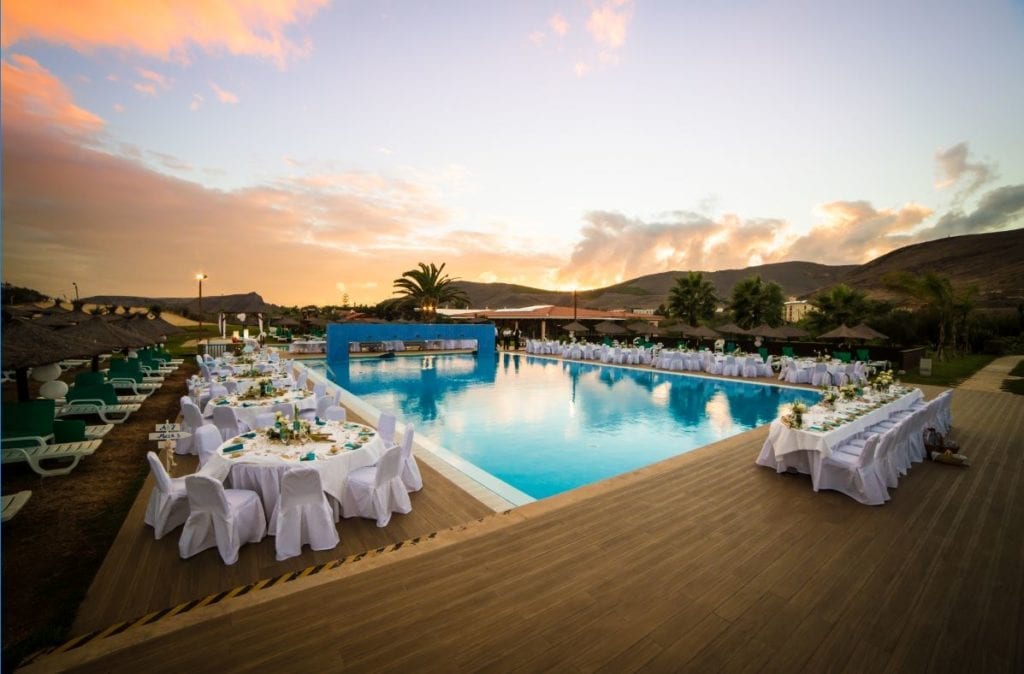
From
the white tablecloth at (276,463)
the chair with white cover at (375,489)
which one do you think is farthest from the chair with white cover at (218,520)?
the chair with white cover at (375,489)

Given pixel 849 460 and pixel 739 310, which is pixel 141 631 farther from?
pixel 739 310

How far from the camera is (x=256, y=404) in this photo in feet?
24.7

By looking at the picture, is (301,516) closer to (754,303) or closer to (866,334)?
(866,334)

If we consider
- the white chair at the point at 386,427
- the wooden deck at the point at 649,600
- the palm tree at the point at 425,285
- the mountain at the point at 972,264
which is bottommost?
the wooden deck at the point at 649,600

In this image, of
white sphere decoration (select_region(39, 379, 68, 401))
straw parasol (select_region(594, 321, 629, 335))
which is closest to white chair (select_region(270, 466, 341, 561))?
white sphere decoration (select_region(39, 379, 68, 401))

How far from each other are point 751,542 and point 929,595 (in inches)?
49.7

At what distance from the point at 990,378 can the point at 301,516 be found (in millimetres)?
24711

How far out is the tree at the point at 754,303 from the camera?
99.4 feet

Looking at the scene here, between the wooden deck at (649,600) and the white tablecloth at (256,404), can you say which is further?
the white tablecloth at (256,404)

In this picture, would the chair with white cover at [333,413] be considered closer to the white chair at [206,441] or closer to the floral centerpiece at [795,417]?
the white chair at [206,441]

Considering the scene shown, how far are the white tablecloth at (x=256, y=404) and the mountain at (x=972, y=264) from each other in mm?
44476

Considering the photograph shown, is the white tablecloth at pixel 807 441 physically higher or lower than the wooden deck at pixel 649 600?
higher

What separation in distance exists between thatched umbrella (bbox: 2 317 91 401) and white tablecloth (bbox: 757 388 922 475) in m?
10.9

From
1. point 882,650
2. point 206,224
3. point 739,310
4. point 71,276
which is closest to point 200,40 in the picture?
point 71,276
